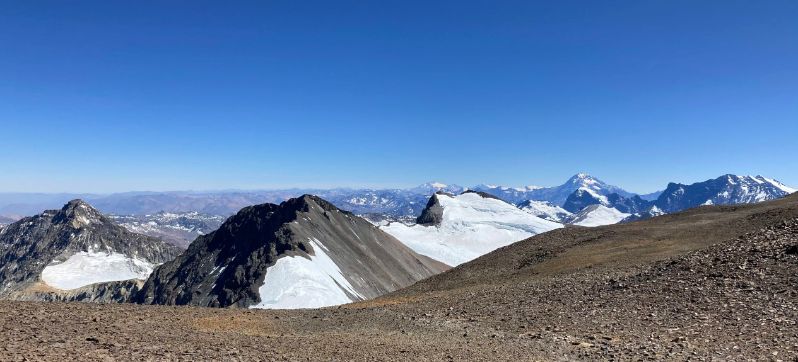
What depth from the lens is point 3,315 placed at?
1738 cm

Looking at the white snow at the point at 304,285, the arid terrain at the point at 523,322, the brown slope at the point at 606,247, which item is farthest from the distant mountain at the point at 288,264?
the arid terrain at the point at 523,322

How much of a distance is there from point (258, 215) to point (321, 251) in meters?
53.3

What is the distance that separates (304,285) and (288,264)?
43.9 ft

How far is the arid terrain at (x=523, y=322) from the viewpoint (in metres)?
16.2

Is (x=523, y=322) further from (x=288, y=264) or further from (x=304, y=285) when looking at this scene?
(x=288, y=264)

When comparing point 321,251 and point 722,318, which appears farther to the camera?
point 321,251

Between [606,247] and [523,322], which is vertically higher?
[606,247]

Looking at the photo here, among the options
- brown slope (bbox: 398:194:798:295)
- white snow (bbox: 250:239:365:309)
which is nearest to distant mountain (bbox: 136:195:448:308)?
white snow (bbox: 250:239:365:309)

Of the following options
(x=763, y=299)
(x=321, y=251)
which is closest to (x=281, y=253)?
(x=321, y=251)

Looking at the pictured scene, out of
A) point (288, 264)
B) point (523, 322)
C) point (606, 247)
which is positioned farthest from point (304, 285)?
point (523, 322)

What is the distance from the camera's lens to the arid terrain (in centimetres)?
1620

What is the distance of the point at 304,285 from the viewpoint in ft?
332

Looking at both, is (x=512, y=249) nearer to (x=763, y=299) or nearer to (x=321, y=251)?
(x=763, y=299)

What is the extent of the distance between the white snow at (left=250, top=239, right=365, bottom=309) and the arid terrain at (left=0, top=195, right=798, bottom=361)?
6896cm
